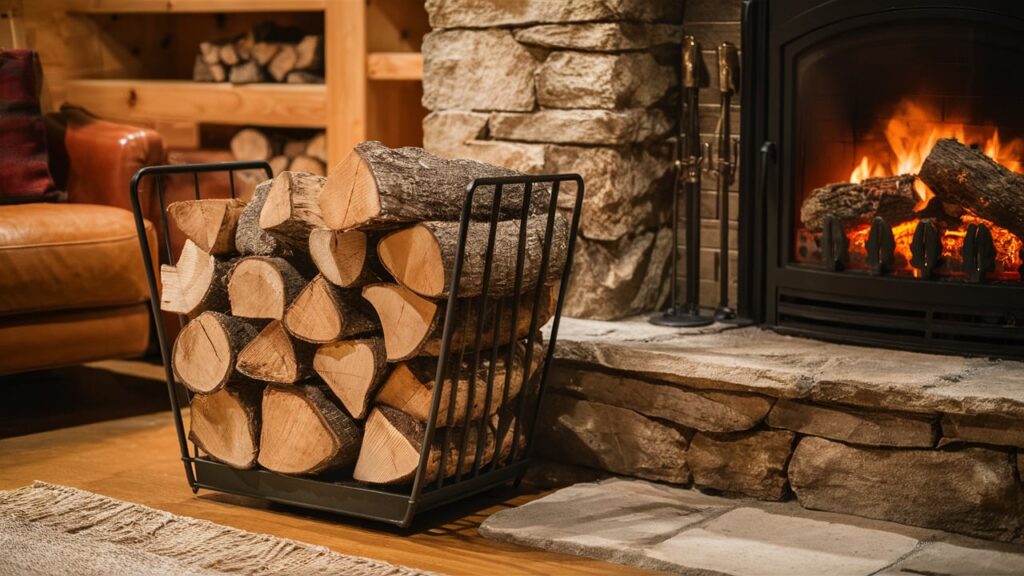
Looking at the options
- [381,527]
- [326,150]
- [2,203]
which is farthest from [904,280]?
[2,203]

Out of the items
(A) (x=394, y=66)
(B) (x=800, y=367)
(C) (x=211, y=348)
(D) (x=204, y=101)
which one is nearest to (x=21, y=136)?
(D) (x=204, y=101)

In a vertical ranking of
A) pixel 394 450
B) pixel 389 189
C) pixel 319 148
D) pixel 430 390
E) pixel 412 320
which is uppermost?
pixel 319 148

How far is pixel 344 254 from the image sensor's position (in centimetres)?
230

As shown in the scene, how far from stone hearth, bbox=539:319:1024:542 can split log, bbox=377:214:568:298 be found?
0.39m

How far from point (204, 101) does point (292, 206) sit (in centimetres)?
183

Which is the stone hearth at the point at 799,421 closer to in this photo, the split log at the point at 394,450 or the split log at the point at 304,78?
the split log at the point at 394,450

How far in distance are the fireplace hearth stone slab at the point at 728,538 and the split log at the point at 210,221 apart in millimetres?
718

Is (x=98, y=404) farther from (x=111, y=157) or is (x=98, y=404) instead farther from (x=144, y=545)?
(x=144, y=545)

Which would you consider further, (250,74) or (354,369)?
(250,74)

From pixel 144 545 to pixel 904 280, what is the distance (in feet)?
4.90

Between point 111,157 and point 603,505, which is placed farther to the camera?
point 111,157

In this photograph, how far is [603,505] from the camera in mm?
2518

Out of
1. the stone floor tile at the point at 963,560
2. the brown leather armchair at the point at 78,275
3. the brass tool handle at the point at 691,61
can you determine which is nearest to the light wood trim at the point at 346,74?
the brown leather armchair at the point at 78,275

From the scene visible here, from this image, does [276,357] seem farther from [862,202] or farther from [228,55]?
[228,55]
